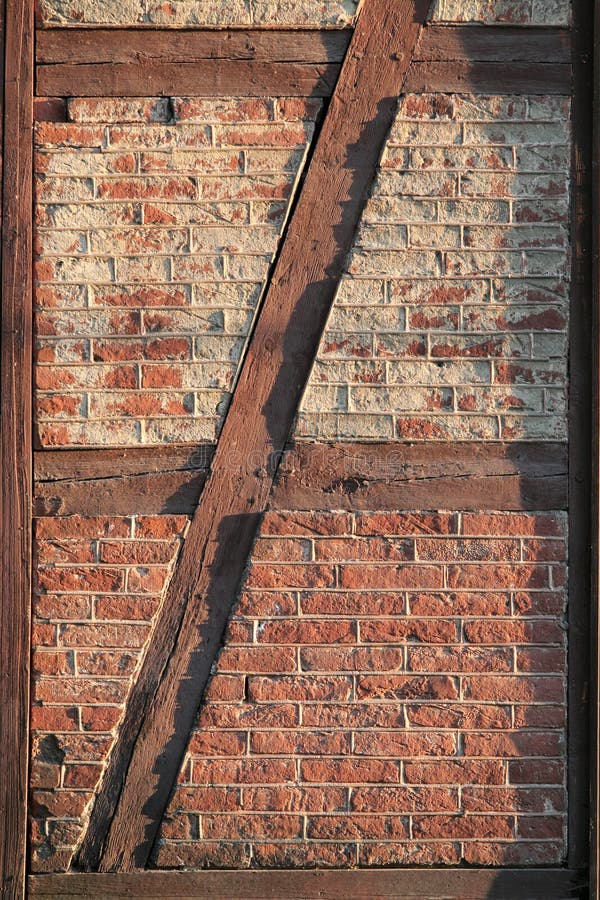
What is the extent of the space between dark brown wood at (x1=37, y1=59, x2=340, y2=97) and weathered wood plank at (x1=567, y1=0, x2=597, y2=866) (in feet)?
2.52

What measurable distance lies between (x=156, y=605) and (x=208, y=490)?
39cm

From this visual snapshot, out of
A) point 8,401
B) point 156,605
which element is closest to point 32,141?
point 8,401

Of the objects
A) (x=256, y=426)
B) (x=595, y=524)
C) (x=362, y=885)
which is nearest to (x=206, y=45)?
(x=256, y=426)

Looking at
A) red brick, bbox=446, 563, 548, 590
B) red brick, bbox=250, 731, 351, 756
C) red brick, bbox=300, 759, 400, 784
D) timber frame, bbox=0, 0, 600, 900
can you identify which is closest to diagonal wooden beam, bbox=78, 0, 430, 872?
timber frame, bbox=0, 0, 600, 900

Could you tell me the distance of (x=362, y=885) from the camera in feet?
7.70

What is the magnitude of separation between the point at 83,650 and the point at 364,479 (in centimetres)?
101

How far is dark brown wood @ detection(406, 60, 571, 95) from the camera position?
2389 mm

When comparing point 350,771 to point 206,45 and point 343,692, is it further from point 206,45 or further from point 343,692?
point 206,45

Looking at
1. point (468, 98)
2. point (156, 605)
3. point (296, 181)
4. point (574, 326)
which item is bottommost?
point (156, 605)

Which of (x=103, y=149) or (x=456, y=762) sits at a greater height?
(x=103, y=149)

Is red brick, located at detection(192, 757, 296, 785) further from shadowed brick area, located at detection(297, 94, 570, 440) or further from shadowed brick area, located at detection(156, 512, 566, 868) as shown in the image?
shadowed brick area, located at detection(297, 94, 570, 440)

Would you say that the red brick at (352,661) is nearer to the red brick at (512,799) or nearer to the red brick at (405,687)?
the red brick at (405,687)

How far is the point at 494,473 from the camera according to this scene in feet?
7.86

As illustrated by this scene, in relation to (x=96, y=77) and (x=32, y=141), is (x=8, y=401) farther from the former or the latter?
(x=96, y=77)
